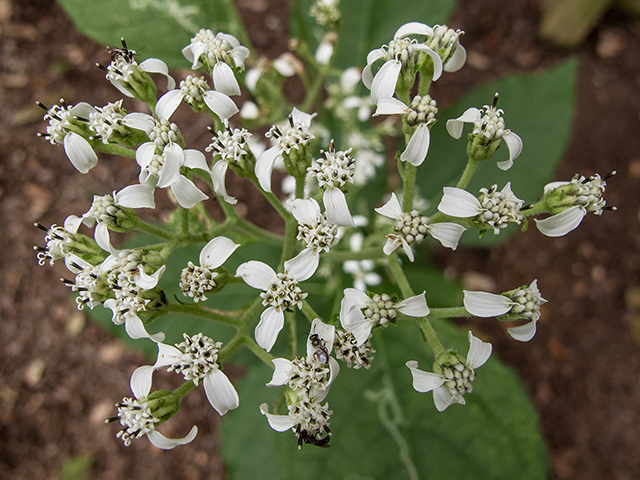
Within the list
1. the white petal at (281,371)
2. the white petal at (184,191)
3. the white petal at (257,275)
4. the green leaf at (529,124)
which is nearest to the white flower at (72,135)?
the white petal at (184,191)

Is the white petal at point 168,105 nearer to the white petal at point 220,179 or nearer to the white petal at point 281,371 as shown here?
the white petal at point 220,179

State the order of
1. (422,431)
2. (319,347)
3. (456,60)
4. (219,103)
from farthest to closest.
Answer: (422,431) → (456,60) → (219,103) → (319,347)

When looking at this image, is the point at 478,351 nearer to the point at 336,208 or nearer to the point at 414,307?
the point at 414,307

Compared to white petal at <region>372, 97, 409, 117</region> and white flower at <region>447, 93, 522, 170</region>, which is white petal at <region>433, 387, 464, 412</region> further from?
white petal at <region>372, 97, 409, 117</region>

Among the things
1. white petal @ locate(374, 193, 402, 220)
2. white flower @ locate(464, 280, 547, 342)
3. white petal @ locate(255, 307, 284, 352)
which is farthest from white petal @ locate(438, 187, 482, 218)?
white petal @ locate(255, 307, 284, 352)

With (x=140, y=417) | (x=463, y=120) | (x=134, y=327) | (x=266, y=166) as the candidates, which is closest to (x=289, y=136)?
(x=266, y=166)

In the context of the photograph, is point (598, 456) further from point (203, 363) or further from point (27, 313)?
point (27, 313)

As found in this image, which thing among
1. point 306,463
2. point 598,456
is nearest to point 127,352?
point 306,463
